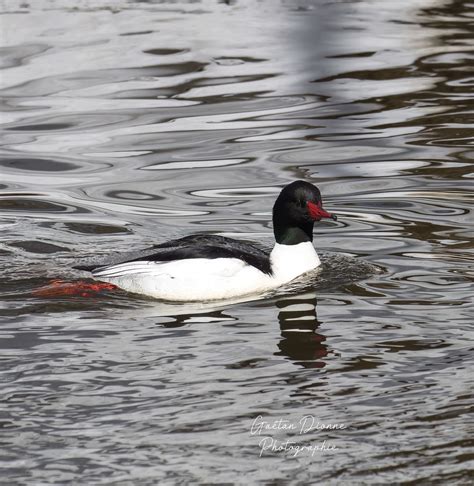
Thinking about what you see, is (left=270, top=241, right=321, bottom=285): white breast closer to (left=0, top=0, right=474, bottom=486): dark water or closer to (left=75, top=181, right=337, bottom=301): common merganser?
(left=75, top=181, right=337, bottom=301): common merganser

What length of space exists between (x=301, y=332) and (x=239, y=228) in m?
2.71

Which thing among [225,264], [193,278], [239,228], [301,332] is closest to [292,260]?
[225,264]

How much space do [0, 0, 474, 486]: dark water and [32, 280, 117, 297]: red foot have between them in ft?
0.34

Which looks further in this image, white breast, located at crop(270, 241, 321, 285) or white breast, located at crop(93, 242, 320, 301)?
white breast, located at crop(270, 241, 321, 285)

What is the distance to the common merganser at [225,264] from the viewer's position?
9070 millimetres

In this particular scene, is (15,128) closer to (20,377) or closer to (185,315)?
(185,315)

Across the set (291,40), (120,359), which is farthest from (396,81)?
(120,359)

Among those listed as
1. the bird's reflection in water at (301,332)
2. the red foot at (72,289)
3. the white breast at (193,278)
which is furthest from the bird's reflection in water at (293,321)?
the red foot at (72,289)

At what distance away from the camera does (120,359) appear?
7.73 meters

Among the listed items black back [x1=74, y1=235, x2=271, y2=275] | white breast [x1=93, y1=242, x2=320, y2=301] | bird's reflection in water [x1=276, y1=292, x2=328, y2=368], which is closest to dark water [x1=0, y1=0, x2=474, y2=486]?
bird's reflection in water [x1=276, y1=292, x2=328, y2=368]

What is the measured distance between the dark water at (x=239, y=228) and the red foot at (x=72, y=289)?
4.1 inches

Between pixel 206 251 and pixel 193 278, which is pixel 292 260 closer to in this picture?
pixel 206 251

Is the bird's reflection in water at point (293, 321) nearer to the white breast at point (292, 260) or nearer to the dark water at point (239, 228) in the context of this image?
the dark water at point (239, 228)

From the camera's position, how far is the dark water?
256 inches
